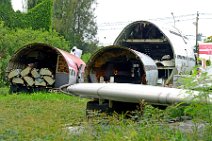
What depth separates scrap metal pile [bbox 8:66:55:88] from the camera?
19250 millimetres

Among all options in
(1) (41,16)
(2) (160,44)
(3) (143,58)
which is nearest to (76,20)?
(1) (41,16)

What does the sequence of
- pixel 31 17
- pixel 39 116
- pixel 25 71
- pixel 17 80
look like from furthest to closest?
pixel 31 17
pixel 25 71
pixel 17 80
pixel 39 116

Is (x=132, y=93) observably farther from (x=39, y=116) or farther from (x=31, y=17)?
(x=31, y=17)

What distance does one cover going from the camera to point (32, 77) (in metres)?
19.5

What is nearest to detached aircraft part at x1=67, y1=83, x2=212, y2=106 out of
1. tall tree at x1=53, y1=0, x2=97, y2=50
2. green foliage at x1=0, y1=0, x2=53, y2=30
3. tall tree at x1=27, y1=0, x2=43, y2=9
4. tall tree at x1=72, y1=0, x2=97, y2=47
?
green foliage at x1=0, y1=0, x2=53, y2=30

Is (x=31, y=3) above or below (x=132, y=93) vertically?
above

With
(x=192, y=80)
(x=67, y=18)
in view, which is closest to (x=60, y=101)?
(x=192, y=80)

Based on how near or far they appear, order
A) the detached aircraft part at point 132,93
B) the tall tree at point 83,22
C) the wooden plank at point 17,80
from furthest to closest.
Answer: the tall tree at point 83,22 < the wooden plank at point 17,80 < the detached aircraft part at point 132,93

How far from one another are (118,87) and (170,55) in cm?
1085

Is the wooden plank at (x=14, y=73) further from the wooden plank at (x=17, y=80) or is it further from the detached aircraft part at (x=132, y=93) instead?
the detached aircraft part at (x=132, y=93)

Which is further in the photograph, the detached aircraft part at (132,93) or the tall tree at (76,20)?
the tall tree at (76,20)

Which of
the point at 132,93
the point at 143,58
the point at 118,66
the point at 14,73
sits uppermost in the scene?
the point at 143,58

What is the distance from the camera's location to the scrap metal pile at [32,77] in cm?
1925

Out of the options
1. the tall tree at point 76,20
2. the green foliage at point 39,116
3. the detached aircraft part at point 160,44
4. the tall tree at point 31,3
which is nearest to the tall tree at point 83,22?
the tall tree at point 76,20
